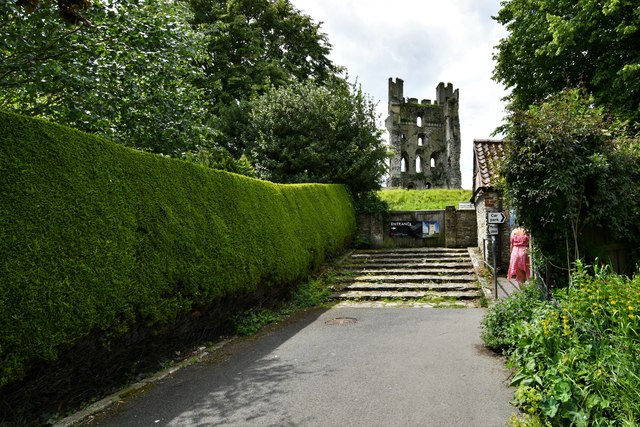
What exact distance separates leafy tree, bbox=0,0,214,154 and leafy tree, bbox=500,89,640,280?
26.2 ft

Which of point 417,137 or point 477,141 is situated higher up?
point 417,137

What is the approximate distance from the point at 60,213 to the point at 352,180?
49.1 ft

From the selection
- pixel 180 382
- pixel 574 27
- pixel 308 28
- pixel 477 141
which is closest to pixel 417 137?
pixel 308 28

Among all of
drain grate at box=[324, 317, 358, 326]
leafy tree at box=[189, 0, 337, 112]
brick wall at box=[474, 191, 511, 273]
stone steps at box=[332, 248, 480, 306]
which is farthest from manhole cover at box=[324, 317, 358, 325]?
leafy tree at box=[189, 0, 337, 112]

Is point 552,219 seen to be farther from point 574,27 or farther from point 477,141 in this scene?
point 477,141

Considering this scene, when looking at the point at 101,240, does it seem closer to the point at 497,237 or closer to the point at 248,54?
the point at 497,237

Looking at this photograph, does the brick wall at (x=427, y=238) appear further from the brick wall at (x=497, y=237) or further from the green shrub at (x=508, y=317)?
the green shrub at (x=508, y=317)

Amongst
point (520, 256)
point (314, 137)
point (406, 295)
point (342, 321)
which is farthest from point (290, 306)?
point (314, 137)

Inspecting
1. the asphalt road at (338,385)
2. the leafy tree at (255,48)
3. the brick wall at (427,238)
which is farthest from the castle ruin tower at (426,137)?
the asphalt road at (338,385)

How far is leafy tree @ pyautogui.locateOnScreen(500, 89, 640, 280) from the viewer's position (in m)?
6.33

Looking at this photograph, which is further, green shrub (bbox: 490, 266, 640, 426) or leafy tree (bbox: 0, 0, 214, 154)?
leafy tree (bbox: 0, 0, 214, 154)

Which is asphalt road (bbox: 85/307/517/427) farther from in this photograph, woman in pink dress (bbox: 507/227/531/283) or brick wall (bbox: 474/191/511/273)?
brick wall (bbox: 474/191/511/273)

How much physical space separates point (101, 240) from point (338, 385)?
3.45m

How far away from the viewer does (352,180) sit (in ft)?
60.5
